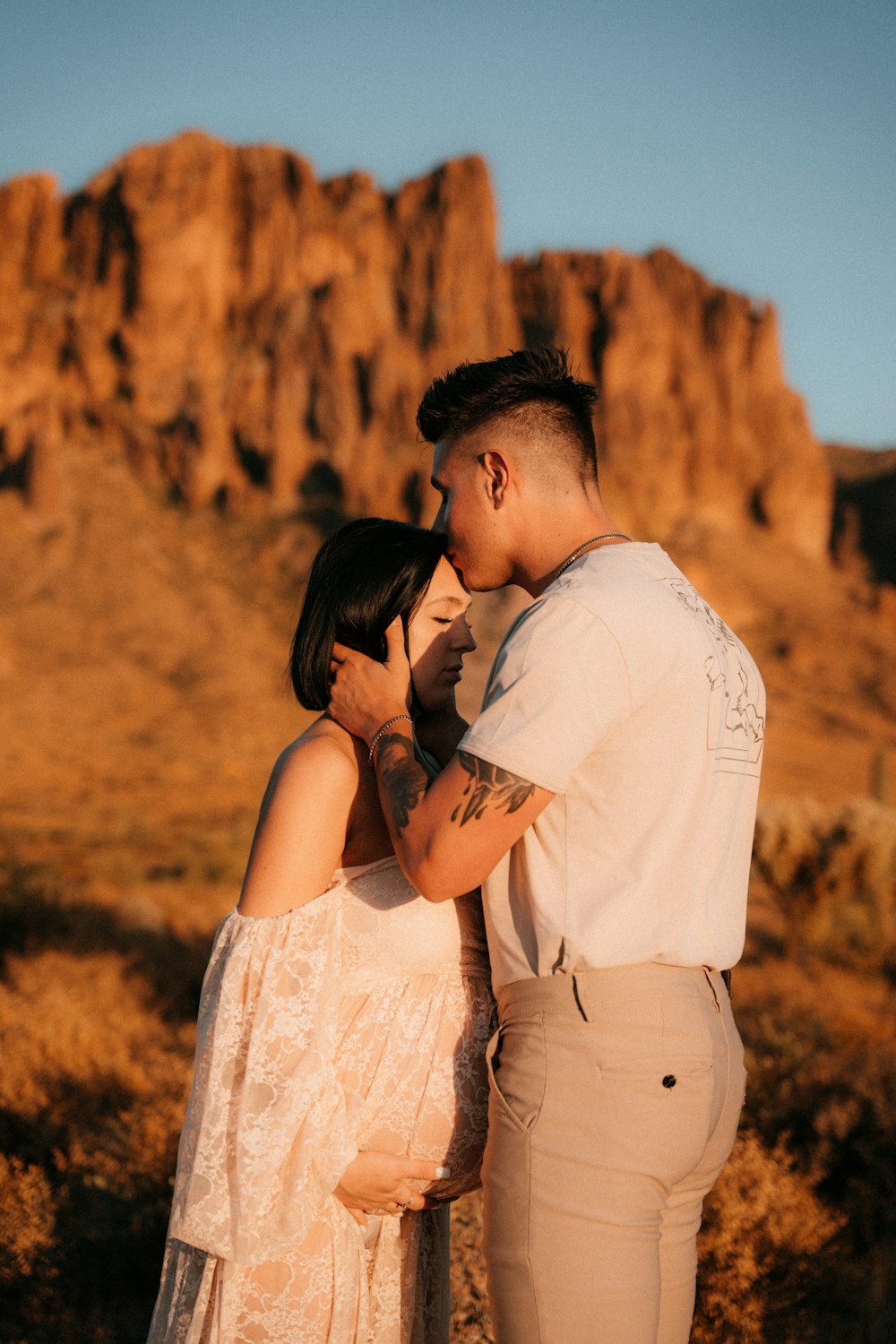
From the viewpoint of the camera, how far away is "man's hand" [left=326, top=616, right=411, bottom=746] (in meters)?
2.37

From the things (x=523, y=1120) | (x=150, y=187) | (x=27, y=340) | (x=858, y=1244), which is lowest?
(x=858, y=1244)

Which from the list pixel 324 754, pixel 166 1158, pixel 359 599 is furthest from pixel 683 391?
pixel 324 754

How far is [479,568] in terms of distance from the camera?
2496 millimetres

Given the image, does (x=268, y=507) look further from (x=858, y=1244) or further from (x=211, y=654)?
(x=858, y=1244)

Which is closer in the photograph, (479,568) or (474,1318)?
(479,568)

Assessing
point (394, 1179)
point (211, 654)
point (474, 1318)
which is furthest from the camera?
point (211, 654)

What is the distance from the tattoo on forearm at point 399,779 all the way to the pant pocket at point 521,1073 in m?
0.46

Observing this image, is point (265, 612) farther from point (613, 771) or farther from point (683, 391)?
point (613, 771)

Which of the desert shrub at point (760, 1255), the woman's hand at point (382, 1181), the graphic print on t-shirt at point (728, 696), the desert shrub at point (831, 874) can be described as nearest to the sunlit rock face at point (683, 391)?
the desert shrub at point (831, 874)

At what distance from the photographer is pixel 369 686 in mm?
2424

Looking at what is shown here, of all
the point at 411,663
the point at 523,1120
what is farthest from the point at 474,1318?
the point at 411,663

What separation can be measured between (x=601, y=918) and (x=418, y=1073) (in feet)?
2.07

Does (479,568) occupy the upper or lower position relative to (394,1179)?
upper

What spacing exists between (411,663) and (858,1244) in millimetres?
3913
